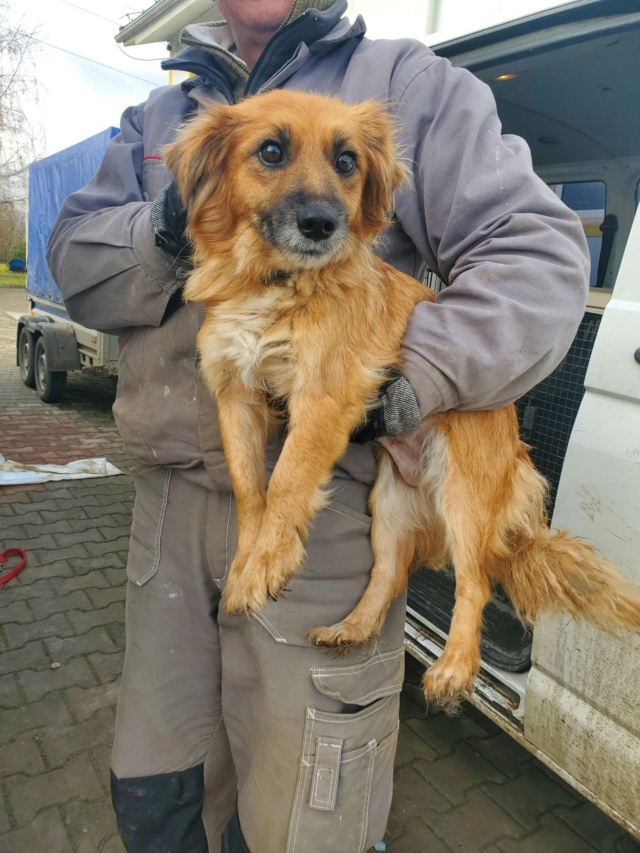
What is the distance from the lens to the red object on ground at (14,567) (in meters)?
4.12

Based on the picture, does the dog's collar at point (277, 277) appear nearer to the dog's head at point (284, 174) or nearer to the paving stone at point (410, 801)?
the dog's head at point (284, 174)

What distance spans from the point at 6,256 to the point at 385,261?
39.1 m

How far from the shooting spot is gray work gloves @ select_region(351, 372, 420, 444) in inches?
62.2

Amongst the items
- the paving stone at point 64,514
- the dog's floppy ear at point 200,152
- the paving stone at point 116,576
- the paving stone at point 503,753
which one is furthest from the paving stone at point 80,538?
the dog's floppy ear at point 200,152

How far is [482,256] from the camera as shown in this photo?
1519mm

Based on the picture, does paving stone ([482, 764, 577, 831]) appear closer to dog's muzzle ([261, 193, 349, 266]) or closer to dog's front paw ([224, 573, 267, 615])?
dog's front paw ([224, 573, 267, 615])

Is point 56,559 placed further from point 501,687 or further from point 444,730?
point 501,687

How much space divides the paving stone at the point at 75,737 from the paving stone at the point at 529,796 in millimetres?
1690

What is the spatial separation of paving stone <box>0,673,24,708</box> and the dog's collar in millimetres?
2473

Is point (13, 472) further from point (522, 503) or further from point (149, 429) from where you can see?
point (522, 503)

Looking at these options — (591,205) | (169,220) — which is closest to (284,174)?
(169,220)

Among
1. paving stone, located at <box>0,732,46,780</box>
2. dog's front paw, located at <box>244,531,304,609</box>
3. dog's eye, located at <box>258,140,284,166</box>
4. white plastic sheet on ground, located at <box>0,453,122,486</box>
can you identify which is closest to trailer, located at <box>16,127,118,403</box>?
white plastic sheet on ground, located at <box>0,453,122,486</box>

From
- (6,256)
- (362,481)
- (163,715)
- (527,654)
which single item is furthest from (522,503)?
(6,256)

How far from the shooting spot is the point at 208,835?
196cm
